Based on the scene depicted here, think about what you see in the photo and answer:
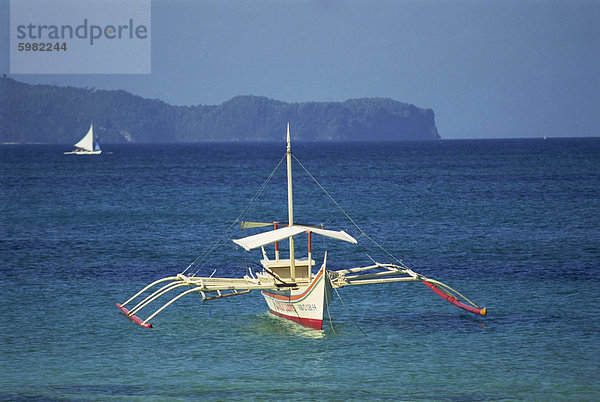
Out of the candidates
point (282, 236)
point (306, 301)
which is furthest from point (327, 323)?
point (282, 236)

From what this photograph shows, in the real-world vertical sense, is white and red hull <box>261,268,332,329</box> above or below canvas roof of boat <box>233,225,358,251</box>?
below

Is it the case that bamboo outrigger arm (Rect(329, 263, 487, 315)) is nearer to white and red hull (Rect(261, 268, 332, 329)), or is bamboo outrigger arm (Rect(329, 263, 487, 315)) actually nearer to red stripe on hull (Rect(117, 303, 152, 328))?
white and red hull (Rect(261, 268, 332, 329))

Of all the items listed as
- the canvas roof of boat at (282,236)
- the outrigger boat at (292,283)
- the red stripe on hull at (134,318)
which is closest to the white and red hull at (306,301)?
the outrigger boat at (292,283)

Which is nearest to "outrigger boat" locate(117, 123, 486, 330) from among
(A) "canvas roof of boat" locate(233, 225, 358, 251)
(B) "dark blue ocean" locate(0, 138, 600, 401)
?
(A) "canvas roof of boat" locate(233, 225, 358, 251)

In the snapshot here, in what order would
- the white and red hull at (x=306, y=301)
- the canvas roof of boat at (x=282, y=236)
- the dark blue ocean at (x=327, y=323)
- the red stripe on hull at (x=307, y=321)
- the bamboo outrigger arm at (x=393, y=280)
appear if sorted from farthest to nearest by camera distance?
the canvas roof of boat at (x=282, y=236) → the bamboo outrigger arm at (x=393, y=280) → the red stripe on hull at (x=307, y=321) → the white and red hull at (x=306, y=301) → the dark blue ocean at (x=327, y=323)

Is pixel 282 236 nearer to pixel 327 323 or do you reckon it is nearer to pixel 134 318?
pixel 327 323

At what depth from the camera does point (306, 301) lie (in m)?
30.4

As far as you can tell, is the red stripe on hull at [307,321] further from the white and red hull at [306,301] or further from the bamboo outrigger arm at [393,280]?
the bamboo outrigger arm at [393,280]

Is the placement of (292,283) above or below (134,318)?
above

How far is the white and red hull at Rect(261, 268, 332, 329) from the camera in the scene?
96.0 feet

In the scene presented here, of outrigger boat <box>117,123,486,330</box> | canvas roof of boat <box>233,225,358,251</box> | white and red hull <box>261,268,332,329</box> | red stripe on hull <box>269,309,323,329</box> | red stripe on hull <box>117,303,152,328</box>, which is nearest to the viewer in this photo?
white and red hull <box>261,268,332,329</box>

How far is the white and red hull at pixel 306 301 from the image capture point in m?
29.2

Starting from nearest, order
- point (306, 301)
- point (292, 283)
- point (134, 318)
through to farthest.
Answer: point (306, 301), point (292, 283), point (134, 318)

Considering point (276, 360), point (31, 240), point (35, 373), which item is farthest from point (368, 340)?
point (31, 240)
